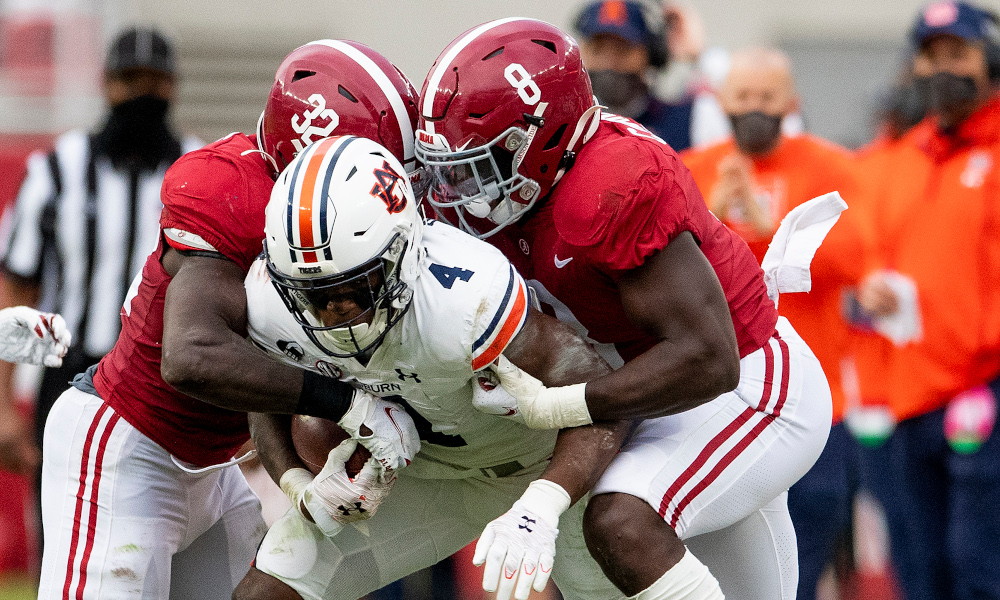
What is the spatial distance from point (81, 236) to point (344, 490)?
7.74ft

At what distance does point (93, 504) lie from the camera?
11.3ft

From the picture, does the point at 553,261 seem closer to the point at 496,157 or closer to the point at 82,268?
the point at 496,157

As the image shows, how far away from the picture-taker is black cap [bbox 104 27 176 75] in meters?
5.25

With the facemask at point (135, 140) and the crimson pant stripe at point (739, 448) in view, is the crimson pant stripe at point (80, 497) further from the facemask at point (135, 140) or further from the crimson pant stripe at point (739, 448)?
the facemask at point (135, 140)

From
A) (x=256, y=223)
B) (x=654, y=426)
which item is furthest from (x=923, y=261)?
(x=256, y=223)

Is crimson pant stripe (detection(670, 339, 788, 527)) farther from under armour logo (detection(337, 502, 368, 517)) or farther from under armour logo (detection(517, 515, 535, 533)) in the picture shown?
under armour logo (detection(337, 502, 368, 517))

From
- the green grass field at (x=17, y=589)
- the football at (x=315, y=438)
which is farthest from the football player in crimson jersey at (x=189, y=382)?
the green grass field at (x=17, y=589)

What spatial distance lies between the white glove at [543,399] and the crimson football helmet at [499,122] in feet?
1.39

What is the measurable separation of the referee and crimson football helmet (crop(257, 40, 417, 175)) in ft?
5.95

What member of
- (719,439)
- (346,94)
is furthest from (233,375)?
(719,439)

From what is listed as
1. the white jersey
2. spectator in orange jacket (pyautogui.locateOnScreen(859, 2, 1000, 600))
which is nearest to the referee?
the white jersey

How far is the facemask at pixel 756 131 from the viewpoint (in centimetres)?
535

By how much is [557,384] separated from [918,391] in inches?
104

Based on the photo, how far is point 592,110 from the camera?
335cm
